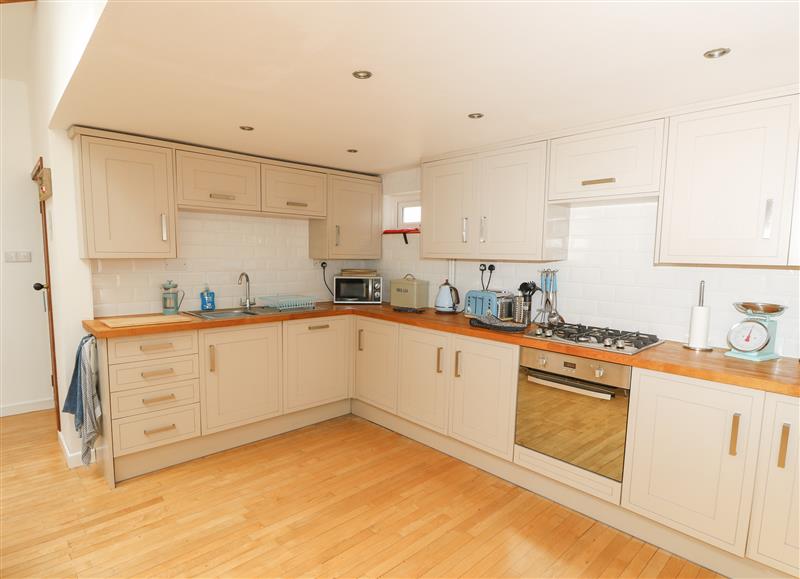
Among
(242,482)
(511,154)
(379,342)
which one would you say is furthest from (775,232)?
(242,482)

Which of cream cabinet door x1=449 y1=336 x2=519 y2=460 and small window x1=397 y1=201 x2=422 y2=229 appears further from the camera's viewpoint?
small window x1=397 y1=201 x2=422 y2=229

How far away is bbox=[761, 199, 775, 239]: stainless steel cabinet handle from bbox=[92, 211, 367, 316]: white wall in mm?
3415

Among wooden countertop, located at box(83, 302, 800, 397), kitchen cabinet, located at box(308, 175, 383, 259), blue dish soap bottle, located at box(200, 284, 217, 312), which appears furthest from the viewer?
kitchen cabinet, located at box(308, 175, 383, 259)

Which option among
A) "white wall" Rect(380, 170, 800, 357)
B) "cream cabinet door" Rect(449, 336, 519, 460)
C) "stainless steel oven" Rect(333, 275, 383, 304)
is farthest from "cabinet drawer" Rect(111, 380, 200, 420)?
"white wall" Rect(380, 170, 800, 357)

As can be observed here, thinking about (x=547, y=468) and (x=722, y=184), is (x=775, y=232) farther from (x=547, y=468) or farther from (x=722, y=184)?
(x=547, y=468)

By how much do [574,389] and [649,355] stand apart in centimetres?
42

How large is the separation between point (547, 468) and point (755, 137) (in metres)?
2.06

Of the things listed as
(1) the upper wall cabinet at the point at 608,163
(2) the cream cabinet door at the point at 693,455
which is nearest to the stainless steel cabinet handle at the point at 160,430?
(2) the cream cabinet door at the point at 693,455

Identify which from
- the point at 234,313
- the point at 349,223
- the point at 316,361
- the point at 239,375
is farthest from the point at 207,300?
the point at 349,223

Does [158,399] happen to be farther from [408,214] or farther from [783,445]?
[783,445]

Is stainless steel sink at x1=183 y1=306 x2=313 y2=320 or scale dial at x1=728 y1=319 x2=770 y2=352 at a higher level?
scale dial at x1=728 y1=319 x2=770 y2=352

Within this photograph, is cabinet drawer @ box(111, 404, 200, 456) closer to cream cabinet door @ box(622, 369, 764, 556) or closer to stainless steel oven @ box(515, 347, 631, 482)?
stainless steel oven @ box(515, 347, 631, 482)

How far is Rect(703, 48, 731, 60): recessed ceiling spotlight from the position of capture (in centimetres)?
162

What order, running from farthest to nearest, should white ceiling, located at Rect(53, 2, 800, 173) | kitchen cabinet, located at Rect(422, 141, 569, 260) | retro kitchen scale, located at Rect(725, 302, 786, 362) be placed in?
1. kitchen cabinet, located at Rect(422, 141, 569, 260)
2. retro kitchen scale, located at Rect(725, 302, 786, 362)
3. white ceiling, located at Rect(53, 2, 800, 173)
